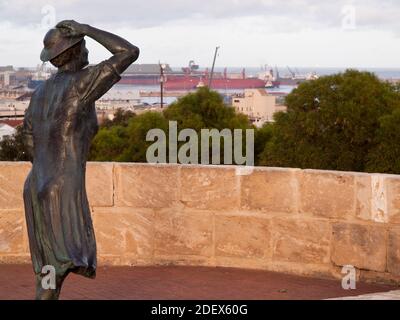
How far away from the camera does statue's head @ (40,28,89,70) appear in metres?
5.81

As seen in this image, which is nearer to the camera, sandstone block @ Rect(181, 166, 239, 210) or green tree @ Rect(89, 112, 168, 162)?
sandstone block @ Rect(181, 166, 239, 210)

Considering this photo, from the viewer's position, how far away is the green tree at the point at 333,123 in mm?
34812

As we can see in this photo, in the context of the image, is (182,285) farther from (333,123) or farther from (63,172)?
(333,123)

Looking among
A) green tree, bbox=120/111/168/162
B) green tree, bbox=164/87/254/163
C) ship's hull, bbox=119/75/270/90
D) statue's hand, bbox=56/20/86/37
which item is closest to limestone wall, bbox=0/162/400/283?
statue's hand, bbox=56/20/86/37

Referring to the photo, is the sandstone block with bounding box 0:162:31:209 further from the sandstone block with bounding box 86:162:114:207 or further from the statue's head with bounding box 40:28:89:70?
the statue's head with bounding box 40:28:89:70

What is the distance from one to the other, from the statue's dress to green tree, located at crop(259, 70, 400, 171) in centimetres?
2882

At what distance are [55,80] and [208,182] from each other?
3482mm

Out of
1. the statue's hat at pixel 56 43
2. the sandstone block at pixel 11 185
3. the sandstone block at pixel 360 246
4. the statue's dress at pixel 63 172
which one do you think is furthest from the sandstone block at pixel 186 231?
the statue's hat at pixel 56 43

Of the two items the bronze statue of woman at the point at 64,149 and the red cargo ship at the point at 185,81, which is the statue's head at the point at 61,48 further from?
the red cargo ship at the point at 185,81

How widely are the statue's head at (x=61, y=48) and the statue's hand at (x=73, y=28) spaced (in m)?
0.02
